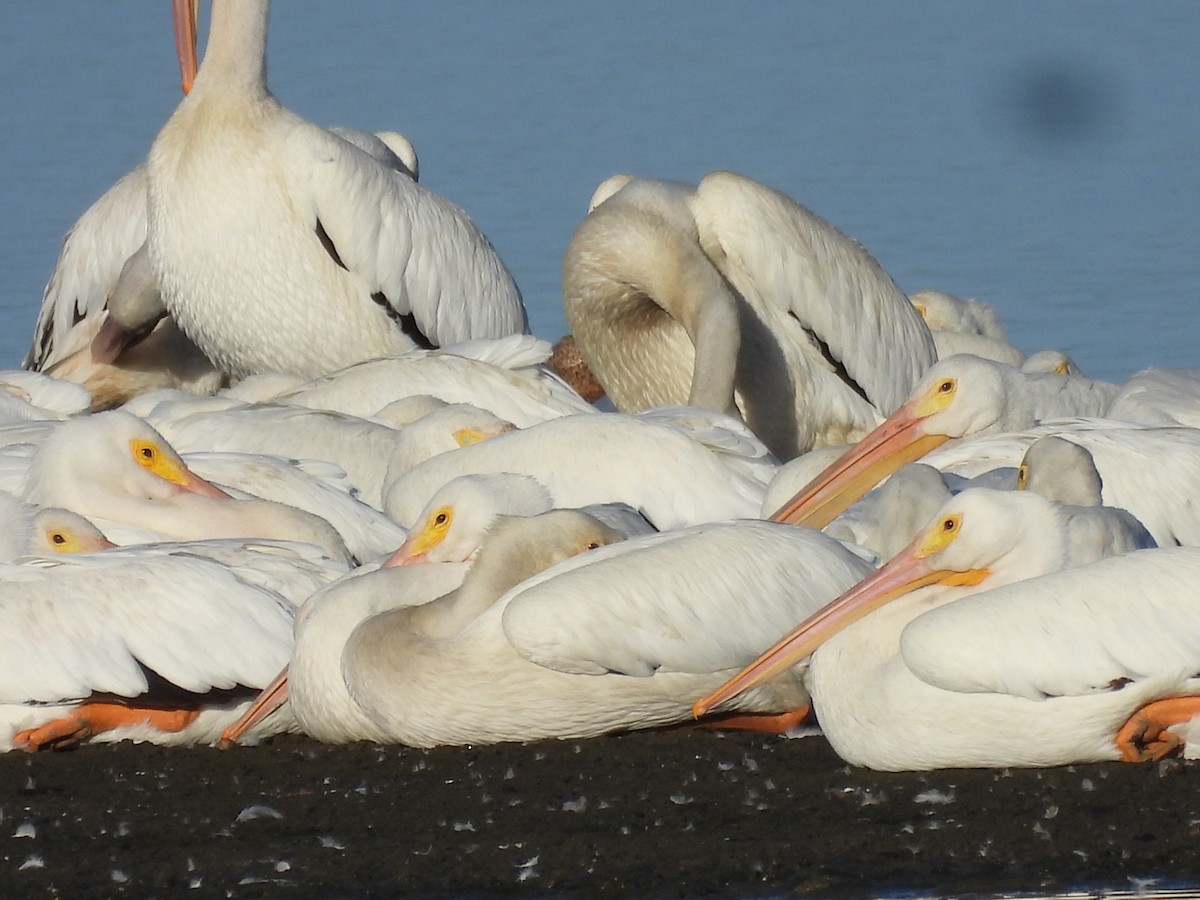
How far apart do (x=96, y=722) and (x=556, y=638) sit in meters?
1.03

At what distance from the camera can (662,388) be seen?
8.55 metres

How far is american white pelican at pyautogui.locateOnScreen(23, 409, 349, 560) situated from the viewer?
19.0 feet

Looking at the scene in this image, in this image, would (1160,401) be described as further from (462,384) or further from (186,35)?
(186,35)

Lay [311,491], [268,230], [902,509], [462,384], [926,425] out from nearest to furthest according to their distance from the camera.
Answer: [902,509] < [311,491] < [926,425] < [462,384] < [268,230]

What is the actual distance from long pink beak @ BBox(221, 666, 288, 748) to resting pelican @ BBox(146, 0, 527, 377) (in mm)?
3349

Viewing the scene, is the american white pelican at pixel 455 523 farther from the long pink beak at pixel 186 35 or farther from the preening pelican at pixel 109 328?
the long pink beak at pixel 186 35

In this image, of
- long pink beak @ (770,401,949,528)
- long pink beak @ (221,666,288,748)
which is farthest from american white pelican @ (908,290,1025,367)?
long pink beak @ (221,666,288,748)

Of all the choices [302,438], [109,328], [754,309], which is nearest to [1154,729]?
[302,438]

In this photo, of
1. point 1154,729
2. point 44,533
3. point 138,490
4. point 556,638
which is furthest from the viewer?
point 138,490

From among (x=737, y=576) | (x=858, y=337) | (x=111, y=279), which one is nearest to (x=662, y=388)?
(x=858, y=337)

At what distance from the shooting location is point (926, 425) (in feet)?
21.0

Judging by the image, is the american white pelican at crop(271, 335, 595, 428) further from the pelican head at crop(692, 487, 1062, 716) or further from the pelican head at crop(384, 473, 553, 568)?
the pelican head at crop(692, 487, 1062, 716)

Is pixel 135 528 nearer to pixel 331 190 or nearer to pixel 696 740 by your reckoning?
pixel 696 740

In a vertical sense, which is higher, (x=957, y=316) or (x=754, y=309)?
(x=754, y=309)
